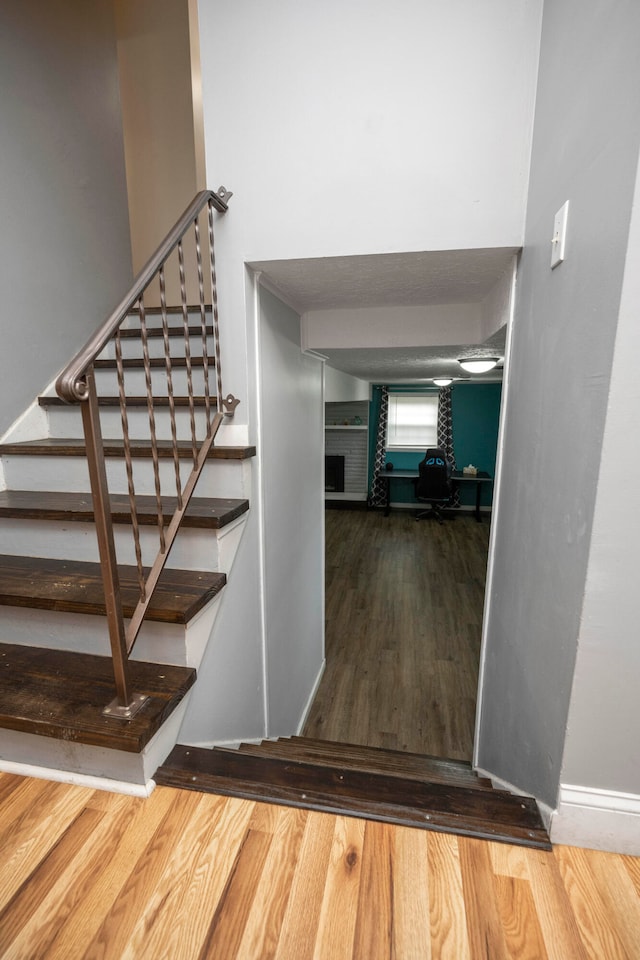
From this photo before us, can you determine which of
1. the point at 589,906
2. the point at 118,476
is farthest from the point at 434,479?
the point at 589,906

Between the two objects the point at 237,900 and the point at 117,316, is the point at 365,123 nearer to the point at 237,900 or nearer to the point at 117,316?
the point at 117,316

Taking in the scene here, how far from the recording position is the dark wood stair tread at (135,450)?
161cm

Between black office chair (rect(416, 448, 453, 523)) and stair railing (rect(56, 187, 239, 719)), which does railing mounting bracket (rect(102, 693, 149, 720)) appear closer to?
A: stair railing (rect(56, 187, 239, 719))

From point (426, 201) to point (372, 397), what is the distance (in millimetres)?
6252

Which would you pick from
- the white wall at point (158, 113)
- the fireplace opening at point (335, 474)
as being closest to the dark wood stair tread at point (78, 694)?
the white wall at point (158, 113)

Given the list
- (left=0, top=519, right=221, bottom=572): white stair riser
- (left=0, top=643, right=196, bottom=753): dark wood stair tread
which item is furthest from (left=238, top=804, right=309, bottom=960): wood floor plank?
(left=0, top=519, right=221, bottom=572): white stair riser

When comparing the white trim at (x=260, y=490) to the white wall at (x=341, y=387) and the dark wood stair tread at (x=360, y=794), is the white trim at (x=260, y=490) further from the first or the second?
the white wall at (x=341, y=387)

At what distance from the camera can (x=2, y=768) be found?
1157 millimetres

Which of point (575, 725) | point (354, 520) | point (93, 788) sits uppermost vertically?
point (575, 725)

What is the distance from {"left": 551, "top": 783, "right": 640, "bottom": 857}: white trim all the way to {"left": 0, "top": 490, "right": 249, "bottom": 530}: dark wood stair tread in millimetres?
1157

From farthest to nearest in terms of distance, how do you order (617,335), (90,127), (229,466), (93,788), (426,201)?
(90,127) → (229,466) → (426,201) → (93,788) → (617,335)

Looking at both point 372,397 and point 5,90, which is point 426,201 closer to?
point 5,90

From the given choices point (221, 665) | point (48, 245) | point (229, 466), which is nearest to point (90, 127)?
point (48, 245)

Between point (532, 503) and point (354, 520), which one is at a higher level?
point (532, 503)
